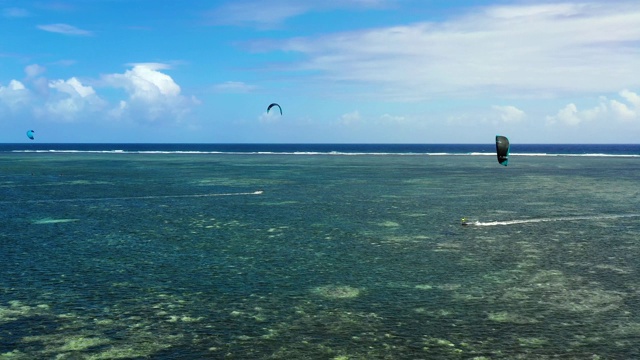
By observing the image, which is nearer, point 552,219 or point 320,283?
point 320,283

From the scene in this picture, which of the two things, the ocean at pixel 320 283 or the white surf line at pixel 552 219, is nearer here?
the ocean at pixel 320 283

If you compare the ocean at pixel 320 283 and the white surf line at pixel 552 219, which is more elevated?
the white surf line at pixel 552 219

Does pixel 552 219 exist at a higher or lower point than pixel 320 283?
higher

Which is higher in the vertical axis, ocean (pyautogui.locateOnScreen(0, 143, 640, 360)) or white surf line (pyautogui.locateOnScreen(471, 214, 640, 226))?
white surf line (pyautogui.locateOnScreen(471, 214, 640, 226))

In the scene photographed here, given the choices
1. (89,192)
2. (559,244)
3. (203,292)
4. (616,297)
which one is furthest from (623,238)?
(89,192)

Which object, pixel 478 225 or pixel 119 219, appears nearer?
pixel 478 225

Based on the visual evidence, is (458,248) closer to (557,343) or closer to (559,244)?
(559,244)

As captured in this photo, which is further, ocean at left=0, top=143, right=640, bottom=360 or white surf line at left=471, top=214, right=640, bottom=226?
white surf line at left=471, top=214, right=640, bottom=226

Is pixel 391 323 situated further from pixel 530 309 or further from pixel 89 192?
pixel 89 192

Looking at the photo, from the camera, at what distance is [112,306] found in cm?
1151

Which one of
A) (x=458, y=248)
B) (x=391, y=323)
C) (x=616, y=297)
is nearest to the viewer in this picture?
(x=391, y=323)

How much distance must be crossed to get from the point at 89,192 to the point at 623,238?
98.0 ft

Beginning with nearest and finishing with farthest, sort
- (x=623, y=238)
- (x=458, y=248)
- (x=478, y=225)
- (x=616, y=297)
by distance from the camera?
1. (x=616, y=297)
2. (x=458, y=248)
3. (x=623, y=238)
4. (x=478, y=225)

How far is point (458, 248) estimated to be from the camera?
17594 mm
